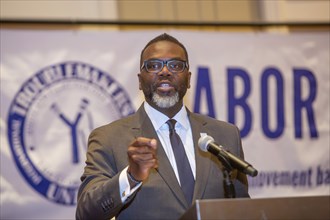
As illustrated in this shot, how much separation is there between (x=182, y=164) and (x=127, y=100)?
4.73ft

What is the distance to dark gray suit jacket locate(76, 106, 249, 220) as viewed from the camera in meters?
2.80

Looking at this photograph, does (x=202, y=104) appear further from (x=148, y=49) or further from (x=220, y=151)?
(x=220, y=151)

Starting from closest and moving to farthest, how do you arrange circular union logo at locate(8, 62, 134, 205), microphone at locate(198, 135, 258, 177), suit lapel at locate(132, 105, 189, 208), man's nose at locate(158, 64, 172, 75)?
microphone at locate(198, 135, 258, 177) < suit lapel at locate(132, 105, 189, 208) < man's nose at locate(158, 64, 172, 75) < circular union logo at locate(8, 62, 134, 205)

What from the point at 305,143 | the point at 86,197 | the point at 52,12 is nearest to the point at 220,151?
the point at 86,197

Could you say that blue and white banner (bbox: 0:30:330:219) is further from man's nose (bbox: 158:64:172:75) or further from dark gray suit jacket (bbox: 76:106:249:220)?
man's nose (bbox: 158:64:172:75)

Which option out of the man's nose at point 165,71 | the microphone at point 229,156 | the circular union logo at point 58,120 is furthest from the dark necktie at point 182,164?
the circular union logo at point 58,120

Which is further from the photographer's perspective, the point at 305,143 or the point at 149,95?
the point at 305,143

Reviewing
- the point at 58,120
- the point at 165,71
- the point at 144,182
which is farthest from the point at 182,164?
the point at 58,120

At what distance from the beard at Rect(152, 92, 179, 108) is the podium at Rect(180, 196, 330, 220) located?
3.09 ft

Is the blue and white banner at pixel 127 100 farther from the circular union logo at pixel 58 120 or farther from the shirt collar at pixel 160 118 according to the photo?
the shirt collar at pixel 160 118

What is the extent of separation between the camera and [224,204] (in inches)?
88.8

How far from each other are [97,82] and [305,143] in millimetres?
1570

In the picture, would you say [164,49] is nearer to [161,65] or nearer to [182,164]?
[161,65]

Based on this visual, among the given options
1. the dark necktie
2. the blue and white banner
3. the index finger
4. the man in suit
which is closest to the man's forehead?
the man in suit
